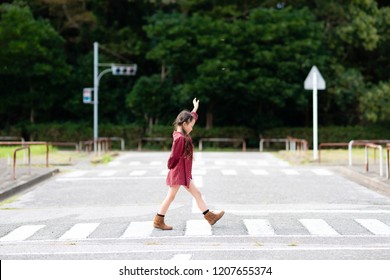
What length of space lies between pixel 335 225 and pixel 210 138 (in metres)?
42.9

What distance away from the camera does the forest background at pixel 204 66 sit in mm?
54812

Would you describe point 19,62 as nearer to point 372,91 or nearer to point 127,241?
point 372,91

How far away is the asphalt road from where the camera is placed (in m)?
10.3

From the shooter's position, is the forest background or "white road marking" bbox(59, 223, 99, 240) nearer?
"white road marking" bbox(59, 223, 99, 240)

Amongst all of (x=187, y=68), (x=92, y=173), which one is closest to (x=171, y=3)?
(x=187, y=68)

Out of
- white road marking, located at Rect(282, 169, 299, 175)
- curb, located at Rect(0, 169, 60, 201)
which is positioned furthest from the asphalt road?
white road marking, located at Rect(282, 169, 299, 175)

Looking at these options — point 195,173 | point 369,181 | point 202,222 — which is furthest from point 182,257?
point 195,173

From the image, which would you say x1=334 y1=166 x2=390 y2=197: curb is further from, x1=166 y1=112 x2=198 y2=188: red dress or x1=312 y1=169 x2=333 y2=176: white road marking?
x1=166 y1=112 x2=198 y2=188: red dress

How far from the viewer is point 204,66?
54.5 meters

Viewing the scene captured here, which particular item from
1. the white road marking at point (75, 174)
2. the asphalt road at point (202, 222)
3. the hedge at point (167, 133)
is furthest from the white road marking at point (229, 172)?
the hedge at point (167, 133)

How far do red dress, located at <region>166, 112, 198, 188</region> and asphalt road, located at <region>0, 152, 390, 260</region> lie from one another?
771 millimetres

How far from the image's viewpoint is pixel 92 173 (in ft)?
89.4

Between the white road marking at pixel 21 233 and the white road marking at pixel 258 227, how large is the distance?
323 cm

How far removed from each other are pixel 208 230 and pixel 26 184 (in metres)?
10.1
